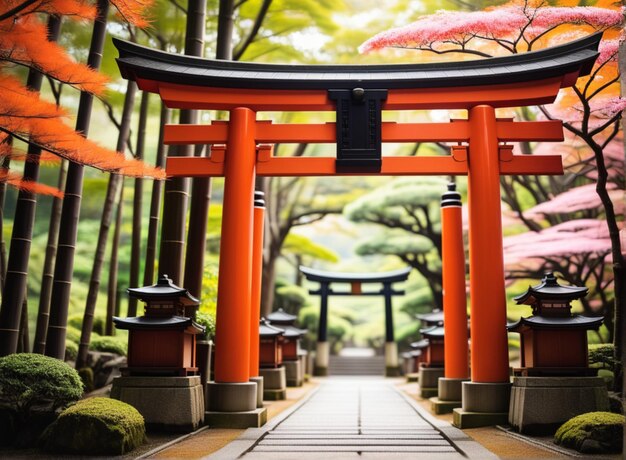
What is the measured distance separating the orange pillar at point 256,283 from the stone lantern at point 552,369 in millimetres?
4258

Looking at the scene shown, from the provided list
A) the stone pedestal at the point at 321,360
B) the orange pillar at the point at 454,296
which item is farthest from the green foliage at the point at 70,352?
the stone pedestal at the point at 321,360

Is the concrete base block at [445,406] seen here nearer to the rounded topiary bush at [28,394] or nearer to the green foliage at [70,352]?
the rounded topiary bush at [28,394]

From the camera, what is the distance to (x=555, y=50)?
8.90m

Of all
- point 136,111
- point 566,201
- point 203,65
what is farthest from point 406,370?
point 203,65

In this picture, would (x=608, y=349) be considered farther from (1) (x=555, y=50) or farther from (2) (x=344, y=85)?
(2) (x=344, y=85)

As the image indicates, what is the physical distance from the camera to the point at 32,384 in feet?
23.3

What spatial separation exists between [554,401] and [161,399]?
200 inches

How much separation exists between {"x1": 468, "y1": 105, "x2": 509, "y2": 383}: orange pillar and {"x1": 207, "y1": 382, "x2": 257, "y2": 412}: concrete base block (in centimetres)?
329

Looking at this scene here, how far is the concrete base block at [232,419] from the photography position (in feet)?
27.1

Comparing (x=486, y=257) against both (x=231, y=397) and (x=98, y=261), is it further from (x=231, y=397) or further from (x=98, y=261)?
(x=98, y=261)

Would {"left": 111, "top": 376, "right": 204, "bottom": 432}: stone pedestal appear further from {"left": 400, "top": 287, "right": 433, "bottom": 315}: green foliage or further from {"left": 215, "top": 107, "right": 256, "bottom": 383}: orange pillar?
{"left": 400, "top": 287, "right": 433, "bottom": 315}: green foliage

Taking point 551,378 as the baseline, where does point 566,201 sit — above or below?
above

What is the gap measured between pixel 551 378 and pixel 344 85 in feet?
16.6

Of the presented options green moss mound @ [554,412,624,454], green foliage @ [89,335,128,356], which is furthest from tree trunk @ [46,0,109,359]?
green moss mound @ [554,412,624,454]
